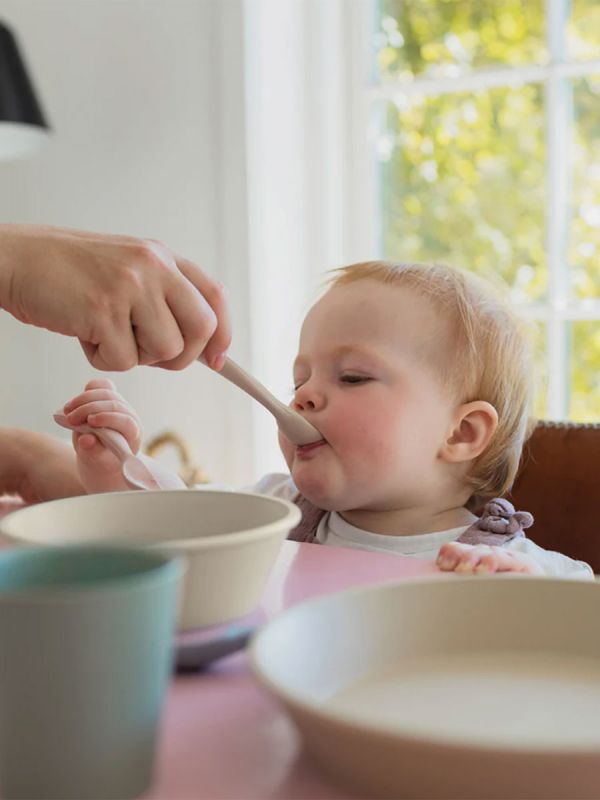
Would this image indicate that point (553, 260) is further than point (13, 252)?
Yes

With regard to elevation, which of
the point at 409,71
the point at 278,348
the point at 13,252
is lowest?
the point at 278,348

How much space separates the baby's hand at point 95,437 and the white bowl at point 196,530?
0.35 metres

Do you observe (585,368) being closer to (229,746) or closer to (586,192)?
(586,192)

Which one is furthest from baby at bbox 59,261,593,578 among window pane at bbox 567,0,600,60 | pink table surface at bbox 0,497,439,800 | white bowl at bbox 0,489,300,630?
window pane at bbox 567,0,600,60

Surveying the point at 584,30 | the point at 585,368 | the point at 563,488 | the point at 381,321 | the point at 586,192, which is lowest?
the point at 585,368

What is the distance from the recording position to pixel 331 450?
1195 mm

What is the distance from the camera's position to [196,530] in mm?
693

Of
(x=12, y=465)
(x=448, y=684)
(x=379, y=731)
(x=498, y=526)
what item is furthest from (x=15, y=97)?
(x=379, y=731)

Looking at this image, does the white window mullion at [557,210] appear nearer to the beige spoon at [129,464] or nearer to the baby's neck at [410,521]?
the baby's neck at [410,521]

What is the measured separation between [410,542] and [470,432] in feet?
0.58

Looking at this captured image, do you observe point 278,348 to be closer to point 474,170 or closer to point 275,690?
point 474,170

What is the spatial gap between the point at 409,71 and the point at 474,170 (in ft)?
1.08

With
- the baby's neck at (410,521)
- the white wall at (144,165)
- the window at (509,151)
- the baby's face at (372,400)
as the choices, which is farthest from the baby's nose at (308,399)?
the white wall at (144,165)

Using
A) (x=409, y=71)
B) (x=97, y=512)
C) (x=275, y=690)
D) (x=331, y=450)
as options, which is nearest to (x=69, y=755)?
(x=275, y=690)
